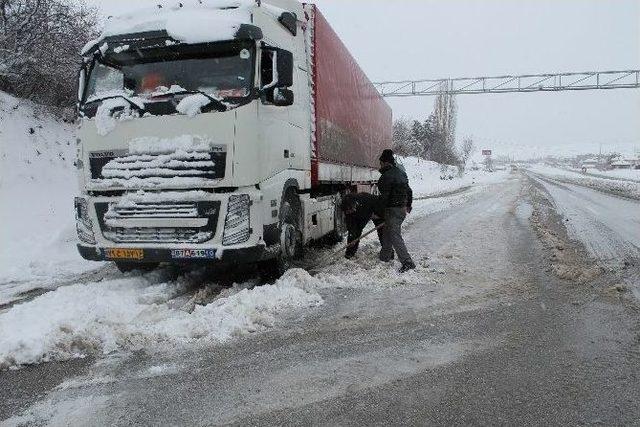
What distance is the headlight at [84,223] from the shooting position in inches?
234

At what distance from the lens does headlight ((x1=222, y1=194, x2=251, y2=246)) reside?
18.0 feet

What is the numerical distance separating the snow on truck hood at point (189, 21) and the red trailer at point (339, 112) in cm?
184

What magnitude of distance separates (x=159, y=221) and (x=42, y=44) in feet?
31.6

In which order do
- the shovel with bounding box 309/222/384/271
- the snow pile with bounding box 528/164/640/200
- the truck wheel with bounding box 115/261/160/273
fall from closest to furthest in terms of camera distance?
the truck wheel with bounding box 115/261/160/273
the shovel with bounding box 309/222/384/271
the snow pile with bounding box 528/164/640/200

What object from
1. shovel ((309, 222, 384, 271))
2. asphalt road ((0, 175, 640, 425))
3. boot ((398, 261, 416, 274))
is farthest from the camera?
shovel ((309, 222, 384, 271))

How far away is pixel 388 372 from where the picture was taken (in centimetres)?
371

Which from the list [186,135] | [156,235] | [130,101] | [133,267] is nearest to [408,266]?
[156,235]

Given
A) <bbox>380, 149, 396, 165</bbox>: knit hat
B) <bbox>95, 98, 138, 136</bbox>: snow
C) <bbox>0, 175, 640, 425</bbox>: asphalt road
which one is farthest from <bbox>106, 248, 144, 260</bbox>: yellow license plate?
<bbox>380, 149, 396, 165</bbox>: knit hat

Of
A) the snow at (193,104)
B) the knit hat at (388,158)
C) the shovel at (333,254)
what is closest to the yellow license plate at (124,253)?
the snow at (193,104)

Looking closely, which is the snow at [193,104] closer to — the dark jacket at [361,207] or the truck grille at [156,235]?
the truck grille at [156,235]

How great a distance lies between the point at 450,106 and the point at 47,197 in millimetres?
53828

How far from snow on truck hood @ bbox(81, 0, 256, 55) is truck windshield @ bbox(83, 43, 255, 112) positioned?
19 cm

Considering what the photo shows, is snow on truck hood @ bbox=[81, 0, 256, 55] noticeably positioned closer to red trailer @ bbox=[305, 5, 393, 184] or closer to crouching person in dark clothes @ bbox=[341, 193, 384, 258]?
red trailer @ bbox=[305, 5, 393, 184]

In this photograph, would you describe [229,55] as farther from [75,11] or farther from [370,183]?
[75,11]
